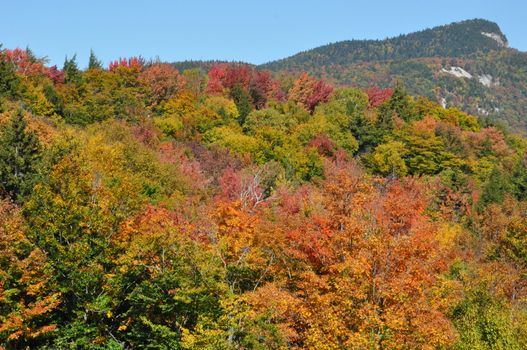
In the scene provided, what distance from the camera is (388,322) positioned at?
18781 millimetres

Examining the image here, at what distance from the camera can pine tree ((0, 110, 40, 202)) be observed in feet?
108

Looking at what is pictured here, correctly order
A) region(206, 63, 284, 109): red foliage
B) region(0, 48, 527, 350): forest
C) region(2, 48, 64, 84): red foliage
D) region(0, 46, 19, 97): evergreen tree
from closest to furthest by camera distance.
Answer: region(0, 48, 527, 350): forest, region(0, 46, 19, 97): evergreen tree, region(2, 48, 64, 84): red foliage, region(206, 63, 284, 109): red foliage

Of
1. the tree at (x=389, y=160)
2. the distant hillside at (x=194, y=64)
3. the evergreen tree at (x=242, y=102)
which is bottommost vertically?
the tree at (x=389, y=160)

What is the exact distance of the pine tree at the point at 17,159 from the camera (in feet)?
108

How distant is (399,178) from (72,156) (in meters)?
40.3

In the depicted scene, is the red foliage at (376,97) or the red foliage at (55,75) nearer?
the red foliage at (55,75)

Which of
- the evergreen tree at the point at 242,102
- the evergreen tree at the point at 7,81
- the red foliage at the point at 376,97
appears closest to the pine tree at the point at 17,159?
the evergreen tree at the point at 7,81

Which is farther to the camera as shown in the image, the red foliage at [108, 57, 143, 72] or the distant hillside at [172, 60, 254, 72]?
the distant hillside at [172, 60, 254, 72]

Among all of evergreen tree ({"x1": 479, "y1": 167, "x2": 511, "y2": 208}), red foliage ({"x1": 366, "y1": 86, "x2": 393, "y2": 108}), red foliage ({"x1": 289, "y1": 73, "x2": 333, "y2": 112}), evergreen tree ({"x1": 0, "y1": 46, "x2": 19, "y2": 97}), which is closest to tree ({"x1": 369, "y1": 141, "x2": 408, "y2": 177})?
evergreen tree ({"x1": 479, "y1": 167, "x2": 511, "y2": 208})

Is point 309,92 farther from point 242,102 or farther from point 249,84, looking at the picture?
point 242,102

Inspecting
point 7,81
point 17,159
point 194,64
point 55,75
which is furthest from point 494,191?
point 194,64

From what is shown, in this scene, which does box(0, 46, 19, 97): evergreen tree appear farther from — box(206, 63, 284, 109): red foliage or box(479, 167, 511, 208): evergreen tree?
box(479, 167, 511, 208): evergreen tree

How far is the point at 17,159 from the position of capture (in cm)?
3394

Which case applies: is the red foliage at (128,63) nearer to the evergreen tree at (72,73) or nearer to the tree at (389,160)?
the evergreen tree at (72,73)
